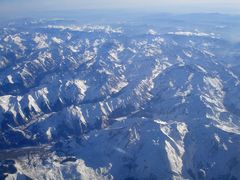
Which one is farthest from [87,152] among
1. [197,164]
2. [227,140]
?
[227,140]

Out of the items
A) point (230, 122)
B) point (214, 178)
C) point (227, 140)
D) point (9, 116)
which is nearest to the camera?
point (214, 178)

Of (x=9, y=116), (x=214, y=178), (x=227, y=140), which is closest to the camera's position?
(x=214, y=178)

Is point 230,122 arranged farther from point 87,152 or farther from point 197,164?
point 87,152

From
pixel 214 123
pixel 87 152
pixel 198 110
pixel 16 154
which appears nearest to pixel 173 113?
pixel 198 110

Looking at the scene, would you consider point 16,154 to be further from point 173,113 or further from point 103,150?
point 173,113

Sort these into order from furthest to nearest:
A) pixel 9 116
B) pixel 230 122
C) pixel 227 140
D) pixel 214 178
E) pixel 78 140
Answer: pixel 9 116 < pixel 230 122 < pixel 78 140 < pixel 227 140 < pixel 214 178

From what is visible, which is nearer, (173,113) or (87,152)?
(87,152)

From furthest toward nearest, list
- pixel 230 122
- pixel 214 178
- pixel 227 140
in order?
1. pixel 230 122
2. pixel 227 140
3. pixel 214 178

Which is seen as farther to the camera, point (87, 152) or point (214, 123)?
point (214, 123)
